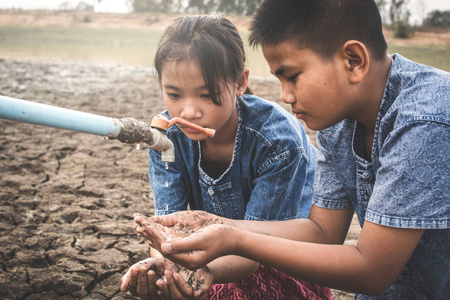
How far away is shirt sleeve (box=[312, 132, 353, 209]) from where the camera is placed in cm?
168

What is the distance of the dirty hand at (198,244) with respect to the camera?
1.24 meters

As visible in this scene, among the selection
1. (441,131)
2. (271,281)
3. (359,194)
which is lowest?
(271,281)

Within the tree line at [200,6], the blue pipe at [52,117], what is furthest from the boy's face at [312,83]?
the tree line at [200,6]

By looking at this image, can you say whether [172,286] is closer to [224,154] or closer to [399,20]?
[224,154]

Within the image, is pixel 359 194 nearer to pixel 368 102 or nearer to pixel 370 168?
pixel 370 168

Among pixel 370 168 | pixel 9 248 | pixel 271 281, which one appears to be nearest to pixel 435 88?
pixel 370 168

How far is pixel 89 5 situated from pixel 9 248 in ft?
135

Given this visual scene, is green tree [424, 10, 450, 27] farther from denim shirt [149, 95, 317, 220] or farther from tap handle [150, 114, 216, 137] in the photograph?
tap handle [150, 114, 216, 137]

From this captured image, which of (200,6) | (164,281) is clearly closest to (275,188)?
(164,281)

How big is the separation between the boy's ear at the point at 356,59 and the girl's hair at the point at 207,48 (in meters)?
0.58

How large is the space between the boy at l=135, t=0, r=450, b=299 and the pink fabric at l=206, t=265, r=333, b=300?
1.15 ft

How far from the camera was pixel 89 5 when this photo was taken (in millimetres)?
38750

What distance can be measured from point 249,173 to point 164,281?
70 cm

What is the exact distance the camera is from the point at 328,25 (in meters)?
1.33
